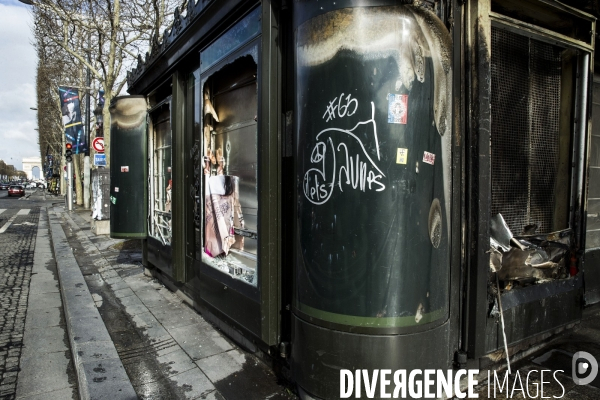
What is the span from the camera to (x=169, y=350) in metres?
4.01

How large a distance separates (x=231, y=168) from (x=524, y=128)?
2883 mm

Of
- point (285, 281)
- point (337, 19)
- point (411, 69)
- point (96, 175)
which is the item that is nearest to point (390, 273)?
point (285, 281)

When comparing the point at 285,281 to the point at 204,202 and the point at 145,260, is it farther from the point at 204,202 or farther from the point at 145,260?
the point at 145,260

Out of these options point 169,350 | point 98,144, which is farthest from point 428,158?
point 98,144

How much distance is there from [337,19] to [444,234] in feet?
5.36

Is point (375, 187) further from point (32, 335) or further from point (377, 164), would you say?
point (32, 335)

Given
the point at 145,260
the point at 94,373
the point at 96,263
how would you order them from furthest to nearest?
the point at 96,263, the point at 145,260, the point at 94,373

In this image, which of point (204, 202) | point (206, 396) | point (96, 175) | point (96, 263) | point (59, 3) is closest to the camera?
point (206, 396)

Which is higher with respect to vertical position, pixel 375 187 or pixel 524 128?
pixel 524 128

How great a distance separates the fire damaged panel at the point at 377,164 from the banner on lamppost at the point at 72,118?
18553 millimetres

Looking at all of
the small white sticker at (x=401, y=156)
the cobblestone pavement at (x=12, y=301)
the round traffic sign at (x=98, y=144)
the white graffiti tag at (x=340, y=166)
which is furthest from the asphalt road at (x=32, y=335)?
the round traffic sign at (x=98, y=144)

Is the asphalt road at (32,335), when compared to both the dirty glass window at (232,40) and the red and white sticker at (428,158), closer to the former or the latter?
the dirty glass window at (232,40)

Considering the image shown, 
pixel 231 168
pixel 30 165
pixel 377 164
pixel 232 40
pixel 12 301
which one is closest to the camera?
pixel 377 164

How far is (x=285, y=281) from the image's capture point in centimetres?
329
